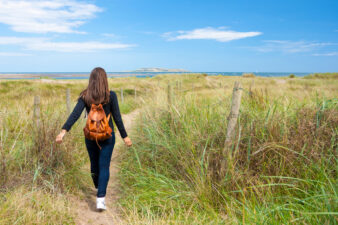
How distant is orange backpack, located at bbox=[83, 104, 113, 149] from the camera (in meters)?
3.07

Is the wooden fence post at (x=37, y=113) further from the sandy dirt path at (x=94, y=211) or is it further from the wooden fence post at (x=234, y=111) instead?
the wooden fence post at (x=234, y=111)

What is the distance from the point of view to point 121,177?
14.6ft

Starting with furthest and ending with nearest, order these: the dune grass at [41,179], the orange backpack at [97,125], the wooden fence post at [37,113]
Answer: the wooden fence post at [37,113] < the orange backpack at [97,125] < the dune grass at [41,179]

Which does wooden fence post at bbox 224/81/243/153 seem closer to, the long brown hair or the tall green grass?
the tall green grass

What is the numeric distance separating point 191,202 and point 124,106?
11.7 m

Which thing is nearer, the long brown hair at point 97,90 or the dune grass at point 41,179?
the dune grass at point 41,179

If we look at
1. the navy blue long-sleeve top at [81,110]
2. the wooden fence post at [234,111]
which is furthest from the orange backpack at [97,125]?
the wooden fence post at [234,111]

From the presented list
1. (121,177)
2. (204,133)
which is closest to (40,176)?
(121,177)

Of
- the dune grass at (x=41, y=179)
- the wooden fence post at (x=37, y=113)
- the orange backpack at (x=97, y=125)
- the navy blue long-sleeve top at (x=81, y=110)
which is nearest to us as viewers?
the dune grass at (x=41, y=179)

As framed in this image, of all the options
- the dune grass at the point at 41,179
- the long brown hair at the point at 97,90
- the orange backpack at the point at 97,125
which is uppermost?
the long brown hair at the point at 97,90

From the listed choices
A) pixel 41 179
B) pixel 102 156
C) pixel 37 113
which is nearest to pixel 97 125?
pixel 102 156

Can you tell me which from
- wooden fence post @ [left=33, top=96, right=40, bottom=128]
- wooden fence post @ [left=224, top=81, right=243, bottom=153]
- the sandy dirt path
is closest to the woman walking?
the sandy dirt path

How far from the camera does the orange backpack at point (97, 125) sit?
307 centimetres

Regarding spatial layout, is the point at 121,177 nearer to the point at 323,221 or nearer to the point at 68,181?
the point at 68,181
